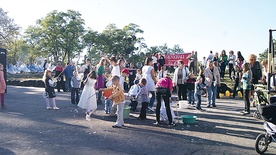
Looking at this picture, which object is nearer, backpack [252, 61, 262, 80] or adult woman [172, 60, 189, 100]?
backpack [252, 61, 262, 80]

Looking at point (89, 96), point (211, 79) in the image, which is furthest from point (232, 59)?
point (89, 96)

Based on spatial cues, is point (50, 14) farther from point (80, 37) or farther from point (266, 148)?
point (266, 148)

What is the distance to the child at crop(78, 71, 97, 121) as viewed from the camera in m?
10.2

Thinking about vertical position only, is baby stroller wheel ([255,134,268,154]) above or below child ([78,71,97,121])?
below

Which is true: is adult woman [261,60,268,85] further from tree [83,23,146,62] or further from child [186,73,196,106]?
tree [83,23,146,62]

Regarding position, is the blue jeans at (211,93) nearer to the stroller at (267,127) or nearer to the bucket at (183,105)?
the bucket at (183,105)

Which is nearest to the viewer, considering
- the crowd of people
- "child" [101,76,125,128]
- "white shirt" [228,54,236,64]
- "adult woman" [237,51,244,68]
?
"child" [101,76,125,128]

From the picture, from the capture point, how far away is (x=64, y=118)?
9719 millimetres

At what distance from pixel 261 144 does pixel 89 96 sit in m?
6.29

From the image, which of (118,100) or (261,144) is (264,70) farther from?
(118,100)

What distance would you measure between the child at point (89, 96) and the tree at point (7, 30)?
57.7m

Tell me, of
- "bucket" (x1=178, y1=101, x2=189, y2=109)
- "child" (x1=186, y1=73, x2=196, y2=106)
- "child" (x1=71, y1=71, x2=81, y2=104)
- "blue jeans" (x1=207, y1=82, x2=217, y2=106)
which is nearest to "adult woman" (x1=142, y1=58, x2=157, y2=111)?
"bucket" (x1=178, y1=101, x2=189, y2=109)

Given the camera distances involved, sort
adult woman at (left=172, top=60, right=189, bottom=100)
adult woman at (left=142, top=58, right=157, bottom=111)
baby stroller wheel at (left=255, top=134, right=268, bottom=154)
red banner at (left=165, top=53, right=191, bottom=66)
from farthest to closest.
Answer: red banner at (left=165, top=53, right=191, bottom=66) < adult woman at (left=172, top=60, right=189, bottom=100) < adult woman at (left=142, top=58, right=157, bottom=111) < baby stroller wheel at (left=255, top=134, right=268, bottom=154)

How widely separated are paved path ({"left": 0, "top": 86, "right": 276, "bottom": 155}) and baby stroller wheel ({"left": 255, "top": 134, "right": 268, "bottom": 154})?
20 centimetres
